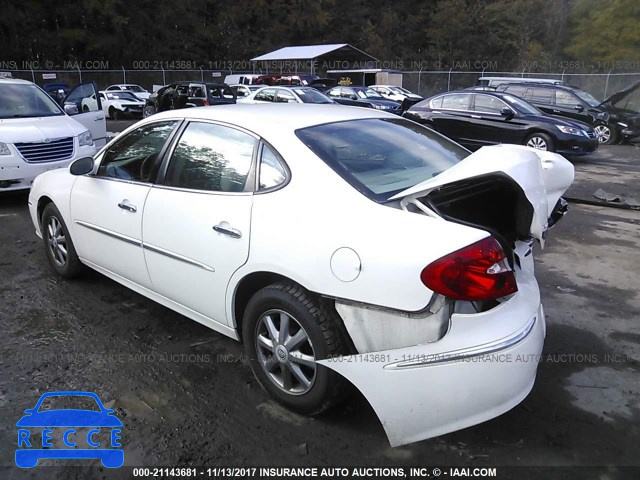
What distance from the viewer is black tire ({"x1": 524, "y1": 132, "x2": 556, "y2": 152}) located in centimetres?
1125

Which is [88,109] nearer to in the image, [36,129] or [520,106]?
[36,129]

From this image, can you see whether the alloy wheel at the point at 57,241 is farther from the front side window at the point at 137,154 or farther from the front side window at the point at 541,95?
the front side window at the point at 541,95

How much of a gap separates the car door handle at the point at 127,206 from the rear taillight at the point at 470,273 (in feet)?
7.11

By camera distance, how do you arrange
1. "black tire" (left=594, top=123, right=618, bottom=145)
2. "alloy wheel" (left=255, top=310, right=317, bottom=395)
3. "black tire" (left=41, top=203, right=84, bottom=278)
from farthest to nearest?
"black tire" (left=594, top=123, right=618, bottom=145), "black tire" (left=41, top=203, right=84, bottom=278), "alloy wheel" (left=255, top=310, right=317, bottom=395)

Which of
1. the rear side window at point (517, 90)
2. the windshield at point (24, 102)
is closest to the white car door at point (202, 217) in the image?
the windshield at point (24, 102)

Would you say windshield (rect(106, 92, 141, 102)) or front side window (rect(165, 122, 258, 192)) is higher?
front side window (rect(165, 122, 258, 192))

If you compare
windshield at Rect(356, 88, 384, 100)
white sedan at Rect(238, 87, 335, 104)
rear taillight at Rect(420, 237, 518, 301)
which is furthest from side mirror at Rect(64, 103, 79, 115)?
windshield at Rect(356, 88, 384, 100)

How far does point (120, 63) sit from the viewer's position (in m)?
41.2

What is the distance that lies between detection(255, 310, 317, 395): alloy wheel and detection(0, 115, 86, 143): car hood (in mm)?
5892

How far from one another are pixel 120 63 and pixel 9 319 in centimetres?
4234

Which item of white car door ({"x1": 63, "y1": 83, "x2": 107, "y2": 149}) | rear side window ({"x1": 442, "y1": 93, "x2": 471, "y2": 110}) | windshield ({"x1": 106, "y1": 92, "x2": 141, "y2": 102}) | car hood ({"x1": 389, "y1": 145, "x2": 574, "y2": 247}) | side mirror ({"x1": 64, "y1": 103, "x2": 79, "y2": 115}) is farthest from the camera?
windshield ({"x1": 106, "y1": 92, "x2": 141, "y2": 102})

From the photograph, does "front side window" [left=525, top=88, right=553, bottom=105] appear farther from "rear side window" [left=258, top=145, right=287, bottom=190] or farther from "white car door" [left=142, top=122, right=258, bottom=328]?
"rear side window" [left=258, top=145, right=287, bottom=190]

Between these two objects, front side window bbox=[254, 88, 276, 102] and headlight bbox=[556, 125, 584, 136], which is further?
front side window bbox=[254, 88, 276, 102]

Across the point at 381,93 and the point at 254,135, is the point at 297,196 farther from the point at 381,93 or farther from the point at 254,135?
the point at 381,93
